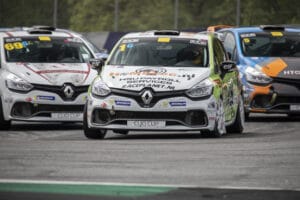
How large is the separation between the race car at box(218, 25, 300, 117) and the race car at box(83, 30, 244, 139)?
3.69m

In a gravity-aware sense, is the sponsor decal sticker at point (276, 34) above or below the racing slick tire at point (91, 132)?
above

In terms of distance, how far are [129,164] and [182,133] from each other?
5473 millimetres

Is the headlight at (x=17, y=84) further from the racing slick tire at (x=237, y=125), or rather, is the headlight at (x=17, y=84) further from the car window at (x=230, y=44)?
the car window at (x=230, y=44)

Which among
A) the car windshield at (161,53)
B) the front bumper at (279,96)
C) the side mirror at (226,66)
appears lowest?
the front bumper at (279,96)

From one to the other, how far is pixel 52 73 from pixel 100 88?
2.89 metres

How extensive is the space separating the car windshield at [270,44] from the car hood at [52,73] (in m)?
3.74

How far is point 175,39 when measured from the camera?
1745 cm

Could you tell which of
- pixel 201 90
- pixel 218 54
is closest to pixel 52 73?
pixel 218 54

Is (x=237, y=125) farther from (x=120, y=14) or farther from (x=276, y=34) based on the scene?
(x=120, y=14)

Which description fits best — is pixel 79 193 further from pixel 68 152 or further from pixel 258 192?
pixel 68 152

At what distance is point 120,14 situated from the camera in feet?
123

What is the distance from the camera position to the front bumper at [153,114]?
15.7 m

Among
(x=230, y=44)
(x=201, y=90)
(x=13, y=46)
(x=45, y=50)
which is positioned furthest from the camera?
(x=230, y=44)

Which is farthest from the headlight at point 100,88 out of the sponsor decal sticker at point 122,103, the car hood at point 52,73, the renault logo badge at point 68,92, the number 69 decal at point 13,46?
the number 69 decal at point 13,46
